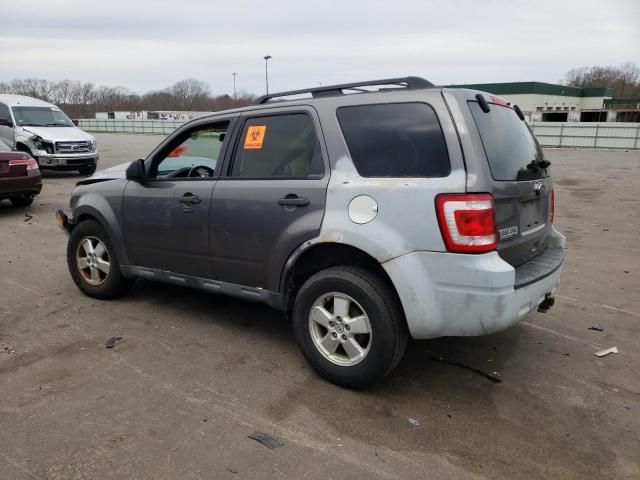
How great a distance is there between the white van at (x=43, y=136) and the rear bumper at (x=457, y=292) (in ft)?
45.2

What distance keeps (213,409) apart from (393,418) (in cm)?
108

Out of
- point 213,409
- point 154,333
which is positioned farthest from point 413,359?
point 154,333

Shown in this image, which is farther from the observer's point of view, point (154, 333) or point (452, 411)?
point (154, 333)

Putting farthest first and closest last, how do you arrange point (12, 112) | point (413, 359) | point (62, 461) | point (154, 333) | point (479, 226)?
point (12, 112), point (154, 333), point (413, 359), point (479, 226), point (62, 461)

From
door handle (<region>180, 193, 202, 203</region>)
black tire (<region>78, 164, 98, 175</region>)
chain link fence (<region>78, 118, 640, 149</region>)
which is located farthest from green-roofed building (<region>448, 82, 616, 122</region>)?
door handle (<region>180, 193, 202, 203</region>)

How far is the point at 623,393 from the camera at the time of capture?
11.1ft

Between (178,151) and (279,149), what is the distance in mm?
1236

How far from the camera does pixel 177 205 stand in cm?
420

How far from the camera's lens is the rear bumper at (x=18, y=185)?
9.02 meters

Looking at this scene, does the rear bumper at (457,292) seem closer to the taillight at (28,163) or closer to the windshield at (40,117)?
the taillight at (28,163)

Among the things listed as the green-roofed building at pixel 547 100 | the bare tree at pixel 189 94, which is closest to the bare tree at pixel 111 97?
the bare tree at pixel 189 94

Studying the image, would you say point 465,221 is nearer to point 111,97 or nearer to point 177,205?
point 177,205

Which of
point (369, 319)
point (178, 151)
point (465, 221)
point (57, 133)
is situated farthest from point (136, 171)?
point (57, 133)

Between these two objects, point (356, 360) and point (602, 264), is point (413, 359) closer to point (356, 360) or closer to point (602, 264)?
point (356, 360)
